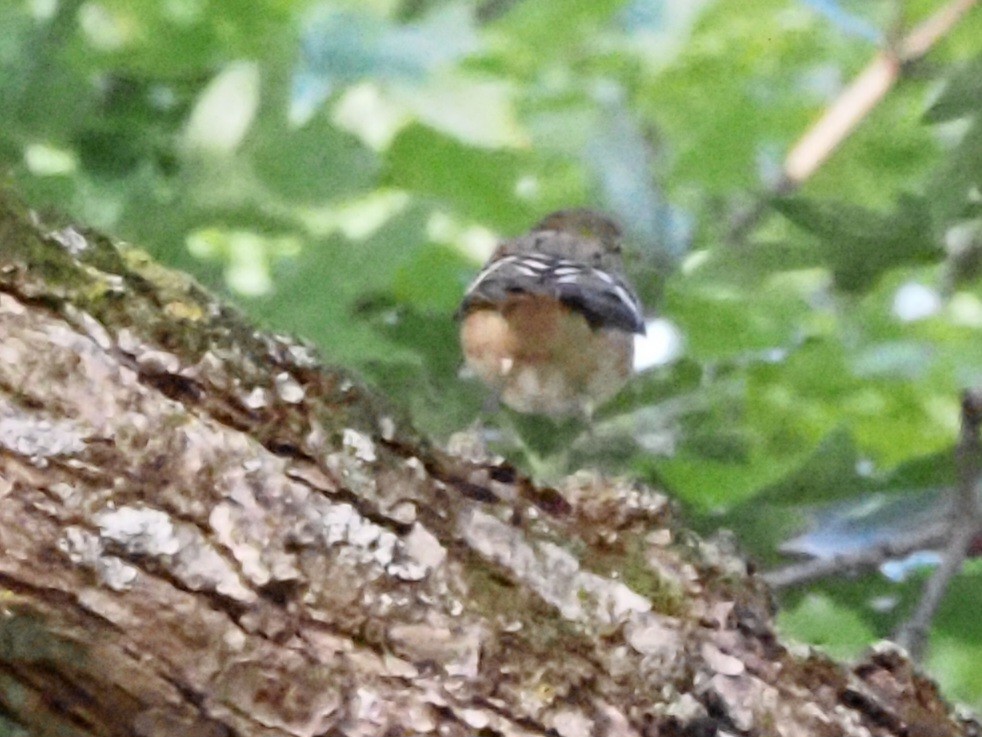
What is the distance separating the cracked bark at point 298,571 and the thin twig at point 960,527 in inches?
14.2

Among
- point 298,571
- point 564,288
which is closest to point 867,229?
point 564,288

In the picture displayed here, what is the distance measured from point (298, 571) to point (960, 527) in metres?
0.87

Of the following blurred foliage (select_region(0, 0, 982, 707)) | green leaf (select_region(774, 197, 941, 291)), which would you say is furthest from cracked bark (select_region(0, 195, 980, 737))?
green leaf (select_region(774, 197, 941, 291))

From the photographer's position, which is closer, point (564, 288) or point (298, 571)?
point (298, 571)

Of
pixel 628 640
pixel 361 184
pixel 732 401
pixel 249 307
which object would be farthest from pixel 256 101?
pixel 628 640

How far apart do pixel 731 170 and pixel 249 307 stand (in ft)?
2.45

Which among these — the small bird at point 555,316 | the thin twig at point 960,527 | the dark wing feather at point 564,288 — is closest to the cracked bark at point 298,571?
the thin twig at point 960,527

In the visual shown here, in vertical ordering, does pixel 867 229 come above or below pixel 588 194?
below

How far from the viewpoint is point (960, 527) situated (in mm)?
1533

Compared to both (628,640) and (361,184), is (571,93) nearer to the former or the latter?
(361,184)

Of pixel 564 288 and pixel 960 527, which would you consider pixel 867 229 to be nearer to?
pixel 960 527

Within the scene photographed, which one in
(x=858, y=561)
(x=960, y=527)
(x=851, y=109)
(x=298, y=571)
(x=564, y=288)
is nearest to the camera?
(x=298, y=571)

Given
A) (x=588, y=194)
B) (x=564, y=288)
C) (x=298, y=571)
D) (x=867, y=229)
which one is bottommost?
(x=298, y=571)

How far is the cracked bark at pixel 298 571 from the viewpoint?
2.75 ft
